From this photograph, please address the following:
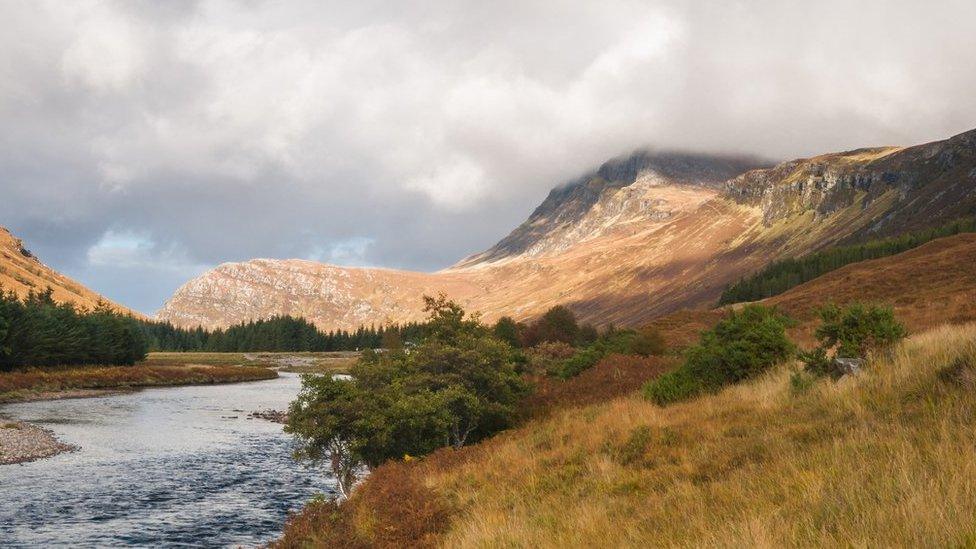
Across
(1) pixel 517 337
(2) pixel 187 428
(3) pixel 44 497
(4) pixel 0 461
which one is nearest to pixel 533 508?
A: (3) pixel 44 497

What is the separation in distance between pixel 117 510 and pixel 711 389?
2336cm

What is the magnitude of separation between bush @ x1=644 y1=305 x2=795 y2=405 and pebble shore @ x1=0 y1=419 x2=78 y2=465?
33671 mm

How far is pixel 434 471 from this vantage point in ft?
56.4

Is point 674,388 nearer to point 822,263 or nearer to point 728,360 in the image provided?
point 728,360

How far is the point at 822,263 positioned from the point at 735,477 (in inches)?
6192

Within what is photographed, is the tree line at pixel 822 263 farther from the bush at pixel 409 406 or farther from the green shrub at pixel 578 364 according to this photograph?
the bush at pixel 409 406

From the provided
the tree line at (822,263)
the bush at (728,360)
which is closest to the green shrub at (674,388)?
the bush at (728,360)

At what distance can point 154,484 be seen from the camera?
30.3m

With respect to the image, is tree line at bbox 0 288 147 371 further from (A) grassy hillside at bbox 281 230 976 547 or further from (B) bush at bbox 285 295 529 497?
Result: (A) grassy hillside at bbox 281 230 976 547

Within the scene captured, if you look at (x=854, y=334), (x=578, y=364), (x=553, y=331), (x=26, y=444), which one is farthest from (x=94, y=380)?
(x=854, y=334)

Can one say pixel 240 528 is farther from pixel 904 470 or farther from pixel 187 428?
pixel 187 428

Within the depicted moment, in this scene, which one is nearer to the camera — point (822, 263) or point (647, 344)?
point (647, 344)

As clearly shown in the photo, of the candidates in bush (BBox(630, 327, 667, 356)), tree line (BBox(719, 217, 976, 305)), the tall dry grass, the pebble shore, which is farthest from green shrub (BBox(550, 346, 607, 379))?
tree line (BBox(719, 217, 976, 305))

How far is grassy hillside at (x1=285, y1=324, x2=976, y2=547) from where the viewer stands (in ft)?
22.2
